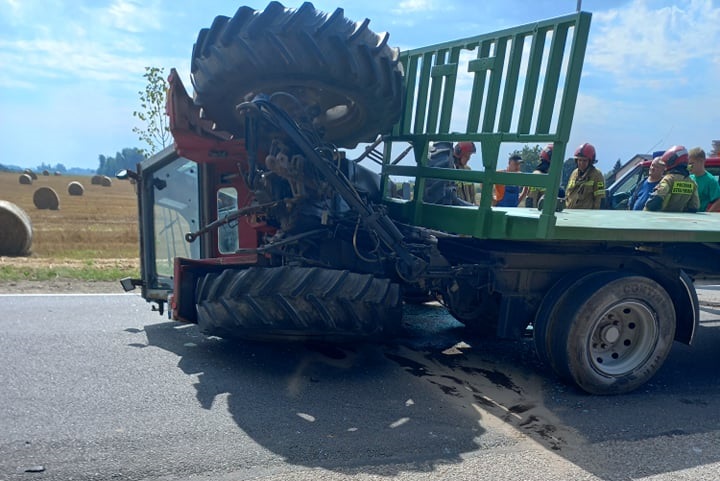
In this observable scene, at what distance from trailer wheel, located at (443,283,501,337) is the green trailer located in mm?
28

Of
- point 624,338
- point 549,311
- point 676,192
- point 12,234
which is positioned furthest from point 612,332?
point 12,234

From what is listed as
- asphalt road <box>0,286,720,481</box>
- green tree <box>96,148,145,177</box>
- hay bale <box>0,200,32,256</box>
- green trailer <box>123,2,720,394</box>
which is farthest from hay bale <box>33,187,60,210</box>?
green tree <box>96,148,145,177</box>

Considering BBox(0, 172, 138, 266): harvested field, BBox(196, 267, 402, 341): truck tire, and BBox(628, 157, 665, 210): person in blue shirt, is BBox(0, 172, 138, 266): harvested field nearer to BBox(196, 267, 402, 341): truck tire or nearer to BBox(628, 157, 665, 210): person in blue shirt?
BBox(196, 267, 402, 341): truck tire

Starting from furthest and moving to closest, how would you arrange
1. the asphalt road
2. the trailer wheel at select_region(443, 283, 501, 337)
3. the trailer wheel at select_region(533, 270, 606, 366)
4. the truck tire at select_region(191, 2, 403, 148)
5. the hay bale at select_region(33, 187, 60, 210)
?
the hay bale at select_region(33, 187, 60, 210) → the trailer wheel at select_region(443, 283, 501, 337) → the trailer wheel at select_region(533, 270, 606, 366) → the truck tire at select_region(191, 2, 403, 148) → the asphalt road

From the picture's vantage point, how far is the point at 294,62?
4340 mm

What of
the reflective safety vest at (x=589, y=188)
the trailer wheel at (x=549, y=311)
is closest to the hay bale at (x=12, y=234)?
the reflective safety vest at (x=589, y=188)

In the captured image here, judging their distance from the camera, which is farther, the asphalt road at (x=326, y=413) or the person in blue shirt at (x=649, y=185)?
the person in blue shirt at (x=649, y=185)

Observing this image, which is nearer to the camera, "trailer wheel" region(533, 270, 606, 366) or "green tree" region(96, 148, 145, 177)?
"trailer wheel" region(533, 270, 606, 366)

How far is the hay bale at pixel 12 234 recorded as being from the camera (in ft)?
42.8

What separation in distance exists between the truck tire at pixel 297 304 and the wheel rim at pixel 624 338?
1.68 m

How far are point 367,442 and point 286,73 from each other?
2.63 m

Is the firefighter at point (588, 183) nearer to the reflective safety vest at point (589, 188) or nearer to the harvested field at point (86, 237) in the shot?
the reflective safety vest at point (589, 188)

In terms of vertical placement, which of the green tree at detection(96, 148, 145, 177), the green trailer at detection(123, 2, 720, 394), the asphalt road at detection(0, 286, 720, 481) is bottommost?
the green tree at detection(96, 148, 145, 177)

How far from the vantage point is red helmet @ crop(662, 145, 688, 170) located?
290 inches
